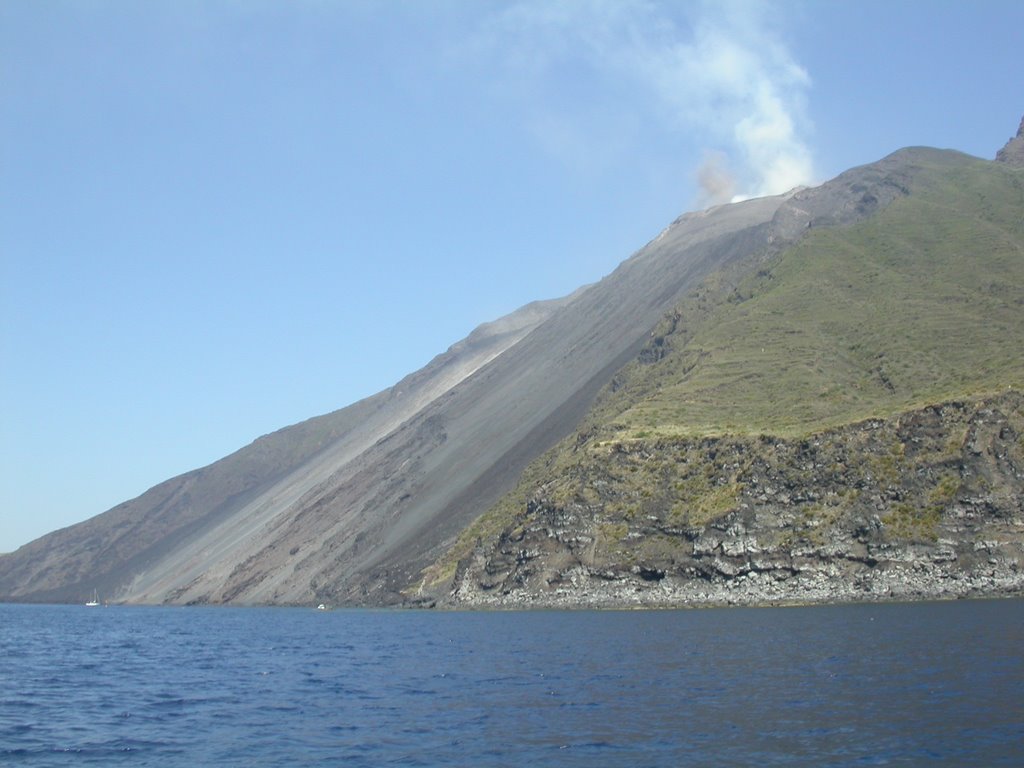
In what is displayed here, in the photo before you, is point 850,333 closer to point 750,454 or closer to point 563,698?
point 750,454

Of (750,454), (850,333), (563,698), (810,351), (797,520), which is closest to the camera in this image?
(563,698)

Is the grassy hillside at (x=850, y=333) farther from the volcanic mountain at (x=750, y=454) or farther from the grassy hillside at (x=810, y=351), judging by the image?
the volcanic mountain at (x=750, y=454)

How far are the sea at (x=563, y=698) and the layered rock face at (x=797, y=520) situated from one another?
47.9 ft

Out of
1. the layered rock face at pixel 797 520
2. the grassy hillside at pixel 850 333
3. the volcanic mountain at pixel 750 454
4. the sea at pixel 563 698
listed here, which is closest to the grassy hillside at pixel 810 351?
the grassy hillside at pixel 850 333

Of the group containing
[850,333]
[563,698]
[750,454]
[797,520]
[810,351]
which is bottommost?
[563,698]

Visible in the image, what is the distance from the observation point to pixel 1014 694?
112ft

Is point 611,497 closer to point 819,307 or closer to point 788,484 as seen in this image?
point 788,484

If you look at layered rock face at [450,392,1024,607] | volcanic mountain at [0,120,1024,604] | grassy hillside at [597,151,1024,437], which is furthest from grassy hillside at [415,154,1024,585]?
layered rock face at [450,392,1024,607]

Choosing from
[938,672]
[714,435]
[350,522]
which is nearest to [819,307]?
[714,435]

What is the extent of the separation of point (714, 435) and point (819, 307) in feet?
140

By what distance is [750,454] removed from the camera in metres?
98.4

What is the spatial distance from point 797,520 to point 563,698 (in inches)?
2216

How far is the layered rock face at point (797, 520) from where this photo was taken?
83.9 metres

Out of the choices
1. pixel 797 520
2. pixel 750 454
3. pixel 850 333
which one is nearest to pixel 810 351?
pixel 850 333
